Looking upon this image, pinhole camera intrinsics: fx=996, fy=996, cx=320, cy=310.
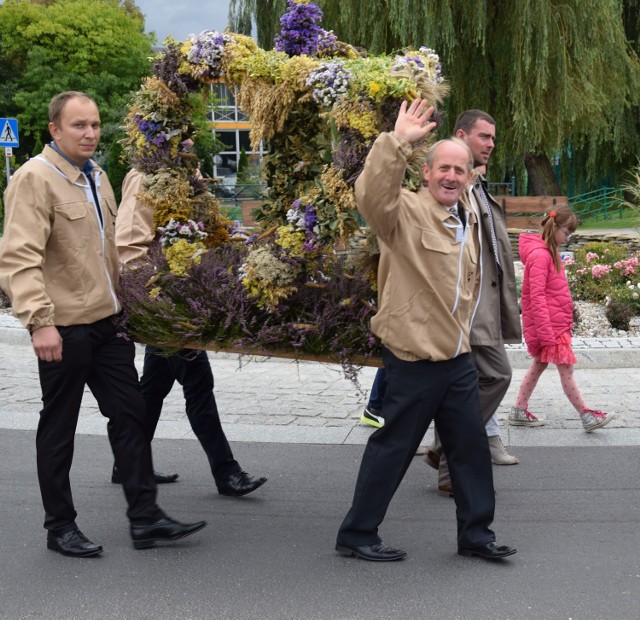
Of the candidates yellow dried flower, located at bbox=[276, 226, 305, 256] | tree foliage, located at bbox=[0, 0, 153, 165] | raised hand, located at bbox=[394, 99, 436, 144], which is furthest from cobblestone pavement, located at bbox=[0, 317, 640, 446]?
tree foliage, located at bbox=[0, 0, 153, 165]

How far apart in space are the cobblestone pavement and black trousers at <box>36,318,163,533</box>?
138cm

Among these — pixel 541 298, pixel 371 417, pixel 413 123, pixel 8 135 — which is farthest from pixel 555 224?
pixel 8 135

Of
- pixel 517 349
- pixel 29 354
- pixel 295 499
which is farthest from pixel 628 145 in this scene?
pixel 295 499

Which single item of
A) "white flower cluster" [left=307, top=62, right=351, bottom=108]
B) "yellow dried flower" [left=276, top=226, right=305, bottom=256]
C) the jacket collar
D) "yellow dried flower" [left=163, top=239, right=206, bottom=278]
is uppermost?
"white flower cluster" [left=307, top=62, right=351, bottom=108]

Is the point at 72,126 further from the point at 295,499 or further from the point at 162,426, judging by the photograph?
the point at 162,426

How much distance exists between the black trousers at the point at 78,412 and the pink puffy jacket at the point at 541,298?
10.2 ft

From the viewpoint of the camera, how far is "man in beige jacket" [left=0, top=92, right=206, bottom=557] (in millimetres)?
4410

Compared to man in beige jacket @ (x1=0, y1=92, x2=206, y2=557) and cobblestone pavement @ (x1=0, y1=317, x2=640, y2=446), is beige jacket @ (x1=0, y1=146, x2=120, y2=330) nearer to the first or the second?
man in beige jacket @ (x1=0, y1=92, x2=206, y2=557)

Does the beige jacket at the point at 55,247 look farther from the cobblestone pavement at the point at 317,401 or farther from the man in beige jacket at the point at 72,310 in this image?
the cobblestone pavement at the point at 317,401

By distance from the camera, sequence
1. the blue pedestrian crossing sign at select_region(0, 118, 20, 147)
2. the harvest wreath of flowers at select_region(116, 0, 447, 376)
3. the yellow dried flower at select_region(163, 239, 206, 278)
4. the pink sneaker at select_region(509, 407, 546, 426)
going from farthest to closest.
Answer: the blue pedestrian crossing sign at select_region(0, 118, 20, 147)
the pink sneaker at select_region(509, 407, 546, 426)
the yellow dried flower at select_region(163, 239, 206, 278)
the harvest wreath of flowers at select_region(116, 0, 447, 376)

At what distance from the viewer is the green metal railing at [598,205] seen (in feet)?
82.5

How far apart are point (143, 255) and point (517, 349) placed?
195 inches

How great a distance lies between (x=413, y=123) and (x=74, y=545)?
2478mm

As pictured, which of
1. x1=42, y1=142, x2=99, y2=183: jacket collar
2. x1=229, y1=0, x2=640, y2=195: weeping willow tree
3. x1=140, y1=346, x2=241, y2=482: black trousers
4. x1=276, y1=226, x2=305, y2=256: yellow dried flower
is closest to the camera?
x1=42, y1=142, x2=99, y2=183: jacket collar
